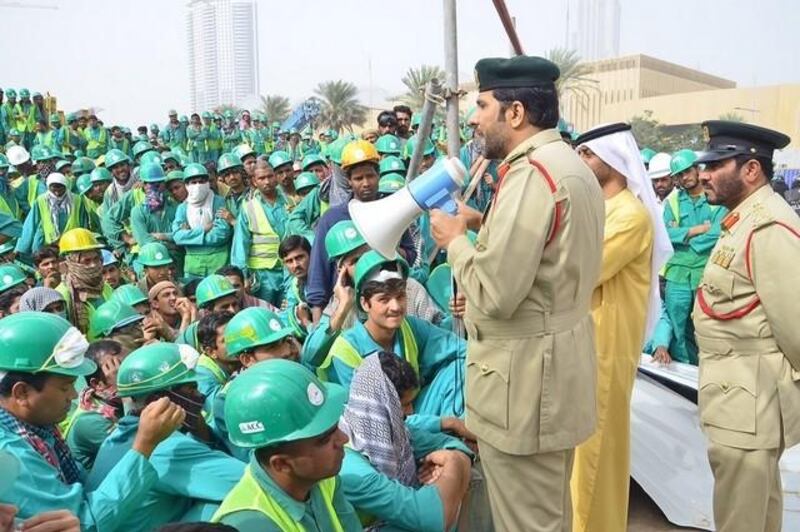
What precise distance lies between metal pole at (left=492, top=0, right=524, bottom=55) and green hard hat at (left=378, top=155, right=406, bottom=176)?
115 inches

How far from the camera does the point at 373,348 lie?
3275 millimetres

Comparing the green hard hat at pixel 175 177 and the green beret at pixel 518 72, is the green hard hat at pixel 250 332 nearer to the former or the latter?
the green beret at pixel 518 72

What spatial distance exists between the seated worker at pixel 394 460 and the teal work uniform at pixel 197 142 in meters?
16.7

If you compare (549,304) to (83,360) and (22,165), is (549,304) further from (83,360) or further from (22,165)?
(22,165)

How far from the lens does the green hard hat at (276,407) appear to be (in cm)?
195

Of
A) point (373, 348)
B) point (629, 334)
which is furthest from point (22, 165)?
point (629, 334)

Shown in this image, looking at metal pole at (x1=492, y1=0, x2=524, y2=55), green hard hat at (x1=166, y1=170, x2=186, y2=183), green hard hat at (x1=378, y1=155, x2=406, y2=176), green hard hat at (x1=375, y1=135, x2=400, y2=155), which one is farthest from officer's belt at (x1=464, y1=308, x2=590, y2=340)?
green hard hat at (x1=166, y1=170, x2=186, y2=183)

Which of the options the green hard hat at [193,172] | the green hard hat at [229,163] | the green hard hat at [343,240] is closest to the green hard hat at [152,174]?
the green hard hat at [193,172]

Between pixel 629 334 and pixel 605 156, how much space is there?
0.80 metres

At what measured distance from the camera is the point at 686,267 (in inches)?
248

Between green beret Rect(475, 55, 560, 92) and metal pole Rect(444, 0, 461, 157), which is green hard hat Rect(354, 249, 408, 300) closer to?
metal pole Rect(444, 0, 461, 157)

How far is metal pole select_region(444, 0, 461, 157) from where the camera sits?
2982 millimetres

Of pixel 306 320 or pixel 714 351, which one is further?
pixel 306 320

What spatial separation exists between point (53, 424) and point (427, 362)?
5.56 feet
